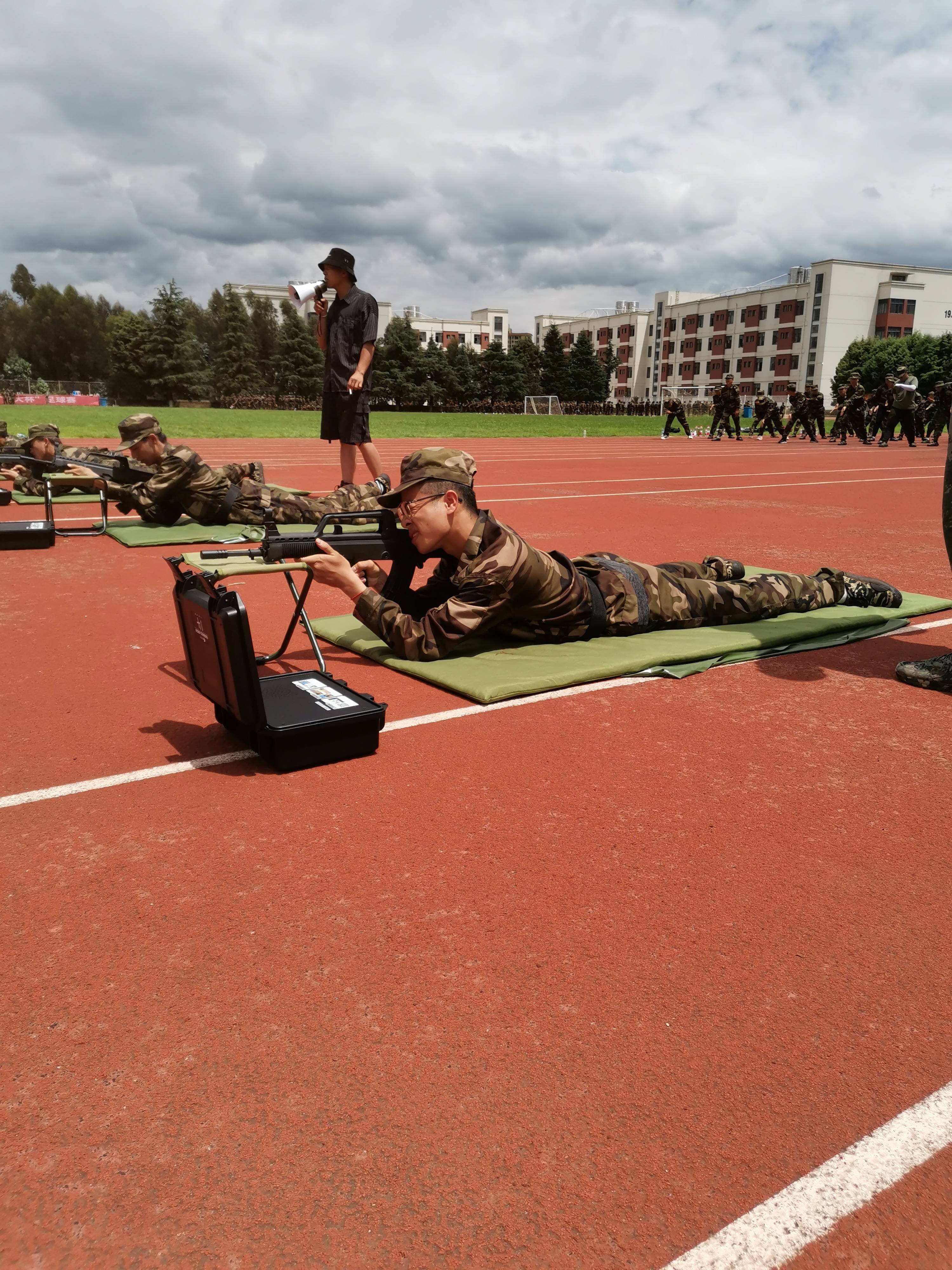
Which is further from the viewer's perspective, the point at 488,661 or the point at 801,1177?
the point at 488,661

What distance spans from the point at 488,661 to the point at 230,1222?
11.0 ft

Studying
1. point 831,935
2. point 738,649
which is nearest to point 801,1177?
point 831,935

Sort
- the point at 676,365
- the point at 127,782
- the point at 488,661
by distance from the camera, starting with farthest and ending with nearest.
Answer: the point at 676,365, the point at 488,661, the point at 127,782

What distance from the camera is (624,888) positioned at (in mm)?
2641

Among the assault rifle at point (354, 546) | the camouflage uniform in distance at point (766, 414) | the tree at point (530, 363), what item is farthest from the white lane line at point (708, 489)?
the tree at point (530, 363)

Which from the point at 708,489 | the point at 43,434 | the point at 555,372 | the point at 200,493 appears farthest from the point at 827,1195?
the point at 555,372

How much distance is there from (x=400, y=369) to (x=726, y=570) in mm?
79373

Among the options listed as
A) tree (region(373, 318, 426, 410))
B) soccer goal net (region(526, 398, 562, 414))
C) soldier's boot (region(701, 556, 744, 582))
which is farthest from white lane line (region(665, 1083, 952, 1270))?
tree (region(373, 318, 426, 410))

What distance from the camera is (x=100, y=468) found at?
29.9 feet

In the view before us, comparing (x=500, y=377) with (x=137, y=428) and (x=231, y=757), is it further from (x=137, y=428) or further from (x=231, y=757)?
(x=231, y=757)

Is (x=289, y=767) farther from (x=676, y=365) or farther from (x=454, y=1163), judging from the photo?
(x=676, y=365)

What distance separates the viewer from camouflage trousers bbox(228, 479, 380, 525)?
28.6ft

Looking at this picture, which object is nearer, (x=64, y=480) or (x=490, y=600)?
(x=490, y=600)

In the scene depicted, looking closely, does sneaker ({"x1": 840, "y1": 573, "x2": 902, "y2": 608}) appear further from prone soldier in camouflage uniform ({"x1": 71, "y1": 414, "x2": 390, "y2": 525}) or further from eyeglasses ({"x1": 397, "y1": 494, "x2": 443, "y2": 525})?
prone soldier in camouflage uniform ({"x1": 71, "y1": 414, "x2": 390, "y2": 525})
